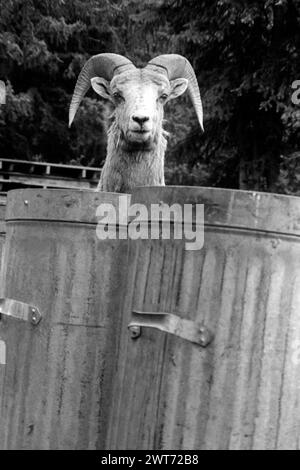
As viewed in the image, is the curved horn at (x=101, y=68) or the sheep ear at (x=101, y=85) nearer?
the curved horn at (x=101, y=68)

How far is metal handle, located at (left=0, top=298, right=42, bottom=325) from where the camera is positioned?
3.73 meters

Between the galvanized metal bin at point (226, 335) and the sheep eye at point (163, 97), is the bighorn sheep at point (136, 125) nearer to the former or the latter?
the sheep eye at point (163, 97)

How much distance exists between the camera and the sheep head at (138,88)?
723 cm

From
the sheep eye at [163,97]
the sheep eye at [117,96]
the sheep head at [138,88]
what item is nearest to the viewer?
the sheep head at [138,88]

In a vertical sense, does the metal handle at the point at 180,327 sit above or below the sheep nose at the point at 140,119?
below

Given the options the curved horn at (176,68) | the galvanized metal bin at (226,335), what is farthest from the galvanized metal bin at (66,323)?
the curved horn at (176,68)

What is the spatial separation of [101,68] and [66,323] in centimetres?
508

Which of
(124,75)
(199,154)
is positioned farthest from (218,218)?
(199,154)

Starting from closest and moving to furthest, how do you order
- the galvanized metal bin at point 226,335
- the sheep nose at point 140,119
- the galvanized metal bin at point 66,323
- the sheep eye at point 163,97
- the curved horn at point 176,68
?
the galvanized metal bin at point 226,335 < the galvanized metal bin at point 66,323 < the sheep nose at point 140,119 < the sheep eye at point 163,97 < the curved horn at point 176,68

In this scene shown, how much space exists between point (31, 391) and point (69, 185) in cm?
1794

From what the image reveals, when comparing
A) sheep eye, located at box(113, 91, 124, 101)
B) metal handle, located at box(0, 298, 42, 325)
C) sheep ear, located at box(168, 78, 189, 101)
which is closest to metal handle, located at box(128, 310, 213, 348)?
metal handle, located at box(0, 298, 42, 325)

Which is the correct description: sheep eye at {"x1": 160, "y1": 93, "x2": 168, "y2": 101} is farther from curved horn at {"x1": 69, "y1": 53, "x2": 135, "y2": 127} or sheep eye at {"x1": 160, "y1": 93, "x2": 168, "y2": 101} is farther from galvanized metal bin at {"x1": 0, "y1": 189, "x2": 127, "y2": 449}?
galvanized metal bin at {"x1": 0, "y1": 189, "x2": 127, "y2": 449}

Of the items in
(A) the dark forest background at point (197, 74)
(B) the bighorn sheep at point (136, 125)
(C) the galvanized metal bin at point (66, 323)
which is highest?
(A) the dark forest background at point (197, 74)

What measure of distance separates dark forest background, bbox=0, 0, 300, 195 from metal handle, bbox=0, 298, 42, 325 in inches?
500
